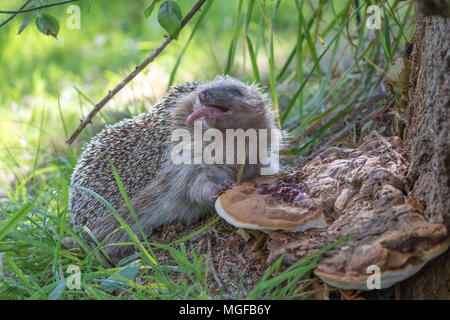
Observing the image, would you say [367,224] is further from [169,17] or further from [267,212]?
[169,17]

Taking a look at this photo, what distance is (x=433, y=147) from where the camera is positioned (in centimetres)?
242

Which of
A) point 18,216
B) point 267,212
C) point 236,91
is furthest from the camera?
point 236,91

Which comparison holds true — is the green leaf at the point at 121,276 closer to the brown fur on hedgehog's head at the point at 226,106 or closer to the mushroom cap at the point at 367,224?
the mushroom cap at the point at 367,224

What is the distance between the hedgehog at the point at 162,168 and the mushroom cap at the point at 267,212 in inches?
25.2

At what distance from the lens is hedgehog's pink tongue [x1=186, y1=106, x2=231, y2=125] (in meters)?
3.41

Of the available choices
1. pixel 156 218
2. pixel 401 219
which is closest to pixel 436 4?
pixel 401 219

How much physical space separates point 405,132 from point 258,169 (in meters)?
1.15

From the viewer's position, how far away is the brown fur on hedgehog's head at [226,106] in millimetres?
3430

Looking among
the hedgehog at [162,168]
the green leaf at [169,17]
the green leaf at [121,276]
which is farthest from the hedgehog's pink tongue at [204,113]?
the green leaf at [121,276]

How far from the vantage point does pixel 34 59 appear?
26.5 feet

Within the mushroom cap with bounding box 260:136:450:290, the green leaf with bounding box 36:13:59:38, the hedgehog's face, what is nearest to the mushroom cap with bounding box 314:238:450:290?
the mushroom cap with bounding box 260:136:450:290

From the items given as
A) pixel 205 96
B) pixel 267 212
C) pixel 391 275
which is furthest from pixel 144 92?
pixel 391 275

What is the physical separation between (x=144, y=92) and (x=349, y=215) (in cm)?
448

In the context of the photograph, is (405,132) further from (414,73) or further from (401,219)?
(401,219)
